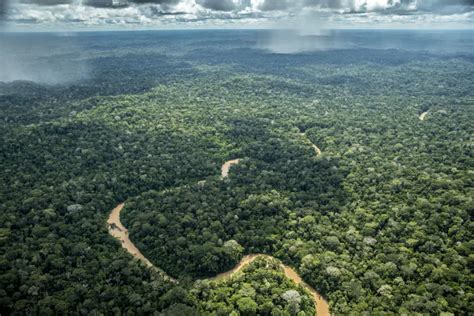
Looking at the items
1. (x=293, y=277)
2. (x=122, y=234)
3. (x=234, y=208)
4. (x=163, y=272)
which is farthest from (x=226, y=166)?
(x=293, y=277)

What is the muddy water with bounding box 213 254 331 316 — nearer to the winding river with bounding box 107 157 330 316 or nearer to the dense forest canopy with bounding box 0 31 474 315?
the winding river with bounding box 107 157 330 316

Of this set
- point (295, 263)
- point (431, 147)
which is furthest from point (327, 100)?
point (295, 263)

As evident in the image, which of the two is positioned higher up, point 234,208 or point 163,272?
point 234,208

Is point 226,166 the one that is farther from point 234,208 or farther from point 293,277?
point 293,277

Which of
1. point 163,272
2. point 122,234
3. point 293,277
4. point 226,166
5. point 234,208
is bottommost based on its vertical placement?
point 293,277

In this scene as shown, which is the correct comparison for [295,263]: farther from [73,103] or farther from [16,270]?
[73,103]

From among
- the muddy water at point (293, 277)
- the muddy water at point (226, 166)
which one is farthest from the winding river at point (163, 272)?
the muddy water at point (226, 166)

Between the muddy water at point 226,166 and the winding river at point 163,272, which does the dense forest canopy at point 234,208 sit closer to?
the winding river at point 163,272

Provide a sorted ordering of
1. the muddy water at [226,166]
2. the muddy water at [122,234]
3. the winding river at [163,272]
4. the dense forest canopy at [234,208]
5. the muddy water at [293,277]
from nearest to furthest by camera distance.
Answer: the dense forest canopy at [234,208] → the muddy water at [293,277] → the winding river at [163,272] → the muddy water at [122,234] → the muddy water at [226,166]

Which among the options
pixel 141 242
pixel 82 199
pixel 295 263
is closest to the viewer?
pixel 295 263
